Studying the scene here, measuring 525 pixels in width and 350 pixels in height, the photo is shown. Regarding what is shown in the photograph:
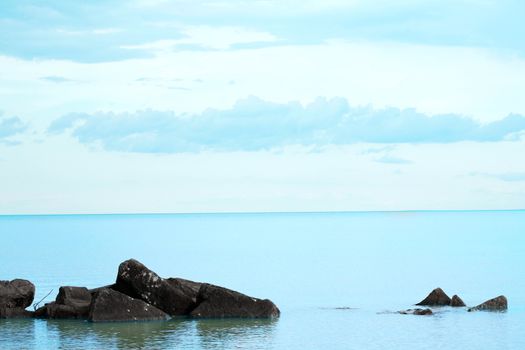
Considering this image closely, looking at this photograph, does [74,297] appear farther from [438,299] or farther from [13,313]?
[438,299]

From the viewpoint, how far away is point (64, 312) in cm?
4781

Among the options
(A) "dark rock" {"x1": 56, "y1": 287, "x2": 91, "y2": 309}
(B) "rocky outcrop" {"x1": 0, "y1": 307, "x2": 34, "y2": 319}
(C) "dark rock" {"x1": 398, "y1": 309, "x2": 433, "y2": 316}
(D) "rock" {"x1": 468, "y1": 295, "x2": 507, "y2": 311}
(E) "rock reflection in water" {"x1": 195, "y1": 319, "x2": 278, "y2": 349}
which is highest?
(A) "dark rock" {"x1": 56, "y1": 287, "x2": 91, "y2": 309}

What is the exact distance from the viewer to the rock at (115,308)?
46219mm

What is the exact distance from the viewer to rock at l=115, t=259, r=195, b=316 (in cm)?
4716

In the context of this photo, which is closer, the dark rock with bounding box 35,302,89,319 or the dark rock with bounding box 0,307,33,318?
the dark rock with bounding box 35,302,89,319

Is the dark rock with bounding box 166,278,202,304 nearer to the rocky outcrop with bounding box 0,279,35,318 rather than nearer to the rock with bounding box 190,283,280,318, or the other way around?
the rock with bounding box 190,283,280,318

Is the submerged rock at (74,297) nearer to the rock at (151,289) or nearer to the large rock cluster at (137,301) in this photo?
the large rock cluster at (137,301)

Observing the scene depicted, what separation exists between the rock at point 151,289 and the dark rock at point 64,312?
1958 mm

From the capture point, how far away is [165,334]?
4341cm

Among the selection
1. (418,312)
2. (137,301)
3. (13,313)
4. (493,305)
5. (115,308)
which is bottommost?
(418,312)

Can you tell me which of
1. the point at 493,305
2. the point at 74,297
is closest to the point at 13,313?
the point at 74,297

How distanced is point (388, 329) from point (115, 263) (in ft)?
179

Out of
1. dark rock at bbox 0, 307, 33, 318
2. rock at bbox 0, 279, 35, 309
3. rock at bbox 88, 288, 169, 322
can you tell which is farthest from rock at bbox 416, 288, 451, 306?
dark rock at bbox 0, 307, 33, 318

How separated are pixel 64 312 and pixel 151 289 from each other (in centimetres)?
437
